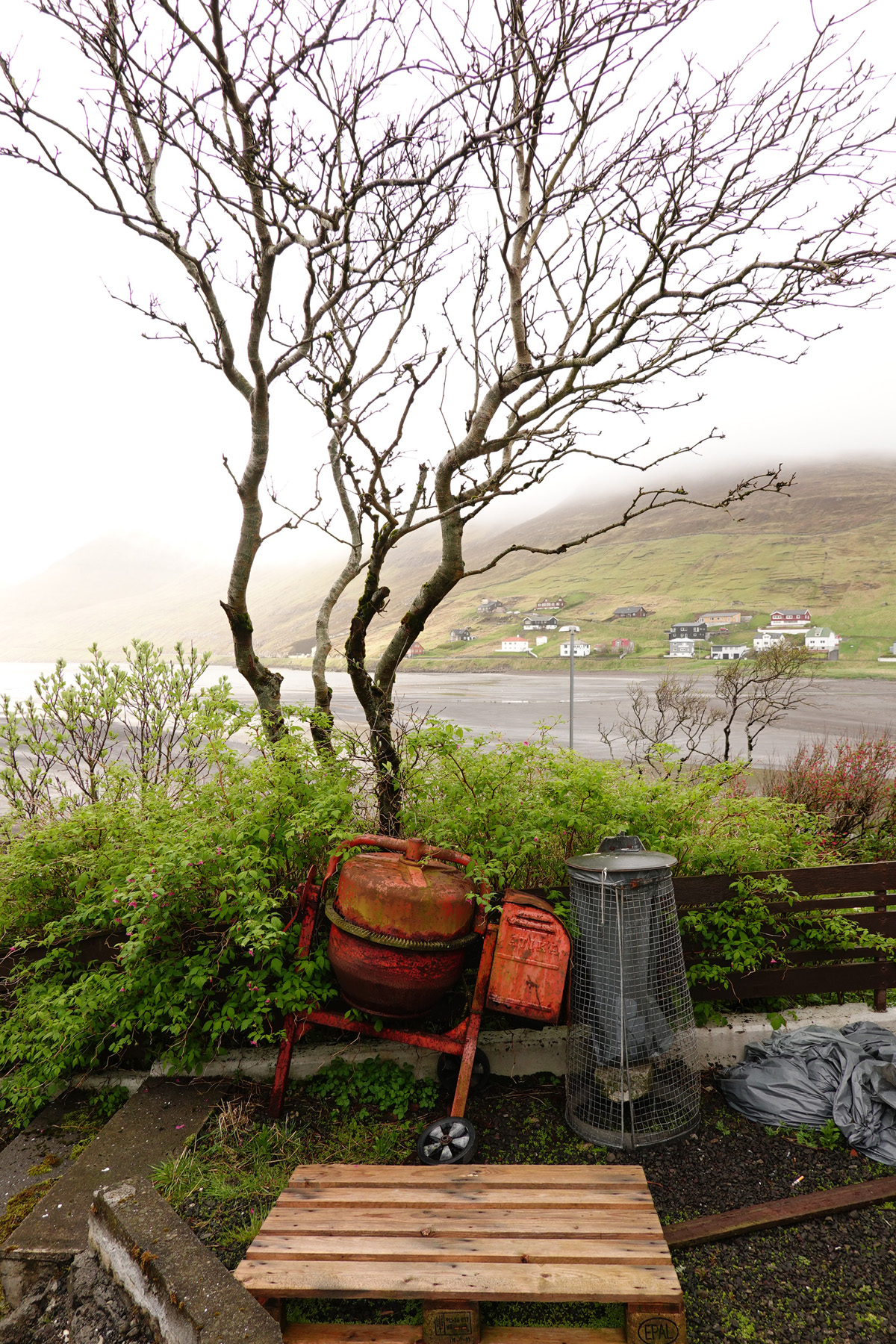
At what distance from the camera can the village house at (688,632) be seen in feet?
340

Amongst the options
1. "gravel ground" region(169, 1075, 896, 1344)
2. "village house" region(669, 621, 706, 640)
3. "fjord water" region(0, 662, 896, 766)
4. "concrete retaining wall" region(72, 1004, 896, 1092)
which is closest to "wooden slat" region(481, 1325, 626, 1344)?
"gravel ground" region(169, 1075, 896, 1344)

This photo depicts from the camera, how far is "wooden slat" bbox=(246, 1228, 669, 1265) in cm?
222

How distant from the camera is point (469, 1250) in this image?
2260 millimetres

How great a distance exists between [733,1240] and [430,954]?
5.18ft

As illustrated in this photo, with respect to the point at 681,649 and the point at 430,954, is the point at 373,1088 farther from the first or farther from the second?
the point at 681,649

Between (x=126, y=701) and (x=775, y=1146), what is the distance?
5379 millimetres

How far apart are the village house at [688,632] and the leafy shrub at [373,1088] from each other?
344 feet

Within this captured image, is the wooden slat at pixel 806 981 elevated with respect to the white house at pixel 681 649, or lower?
elevated

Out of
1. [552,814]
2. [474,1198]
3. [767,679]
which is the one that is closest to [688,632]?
[767,679]

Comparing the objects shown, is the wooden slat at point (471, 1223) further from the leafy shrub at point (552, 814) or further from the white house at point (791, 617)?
the white house at point (791, 617)

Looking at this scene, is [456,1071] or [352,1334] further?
[456,1071]

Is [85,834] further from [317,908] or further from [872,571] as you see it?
[872,571]

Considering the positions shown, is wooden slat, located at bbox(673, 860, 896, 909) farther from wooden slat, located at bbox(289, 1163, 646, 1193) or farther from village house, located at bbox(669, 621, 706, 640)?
village house, located at bbox(669, 621, 706, 640)

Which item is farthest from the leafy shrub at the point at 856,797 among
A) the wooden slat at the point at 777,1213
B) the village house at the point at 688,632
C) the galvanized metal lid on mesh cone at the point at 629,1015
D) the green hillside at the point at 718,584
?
the village house at the point at 688,632
